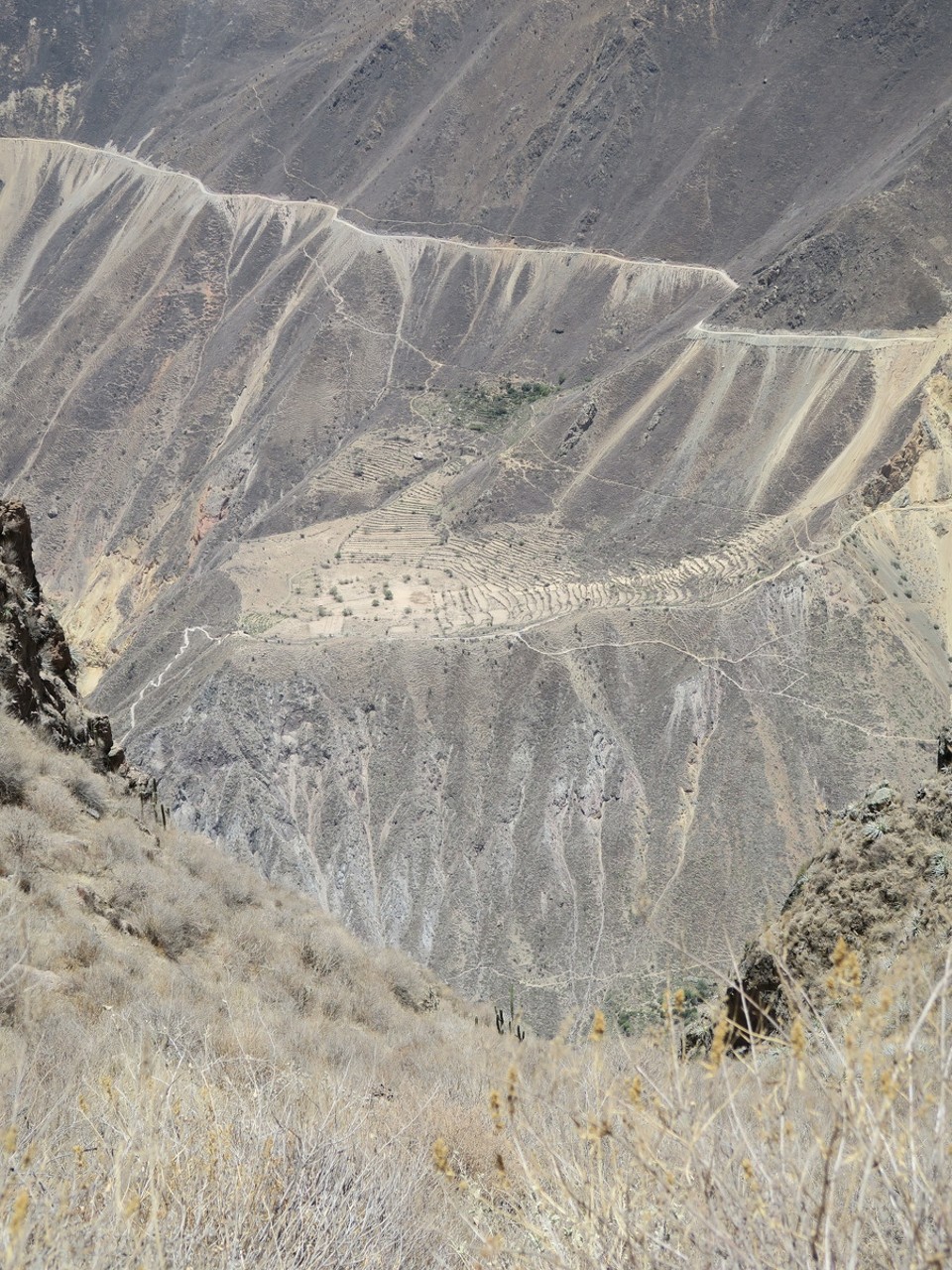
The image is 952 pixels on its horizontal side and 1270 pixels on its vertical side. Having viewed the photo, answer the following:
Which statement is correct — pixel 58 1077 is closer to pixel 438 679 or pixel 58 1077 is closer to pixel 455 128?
pixel 438 679

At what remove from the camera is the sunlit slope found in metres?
35.8

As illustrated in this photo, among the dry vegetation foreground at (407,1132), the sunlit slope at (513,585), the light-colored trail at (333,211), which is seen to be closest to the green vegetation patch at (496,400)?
the sunlit slope at (513,585)

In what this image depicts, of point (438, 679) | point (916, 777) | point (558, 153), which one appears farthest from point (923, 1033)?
point (558, 153)

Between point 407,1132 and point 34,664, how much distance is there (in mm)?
10605

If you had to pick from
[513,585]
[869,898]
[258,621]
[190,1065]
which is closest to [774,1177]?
[190,1065]

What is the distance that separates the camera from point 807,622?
41094 mm

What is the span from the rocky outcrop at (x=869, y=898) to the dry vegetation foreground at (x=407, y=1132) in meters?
3.10

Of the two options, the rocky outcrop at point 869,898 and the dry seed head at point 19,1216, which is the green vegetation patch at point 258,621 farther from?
the dry seed head at point 19,1216

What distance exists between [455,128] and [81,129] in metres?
41.4

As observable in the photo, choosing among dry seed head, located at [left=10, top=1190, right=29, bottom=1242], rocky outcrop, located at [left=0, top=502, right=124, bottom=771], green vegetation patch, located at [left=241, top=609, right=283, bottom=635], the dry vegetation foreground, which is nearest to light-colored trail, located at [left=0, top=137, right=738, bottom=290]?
green vegetation patch, located at [left=241, top=609, right=283, bottom=635]

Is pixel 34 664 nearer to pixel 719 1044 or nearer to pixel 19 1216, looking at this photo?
pixel 19 1216

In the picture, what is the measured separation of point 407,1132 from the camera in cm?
810

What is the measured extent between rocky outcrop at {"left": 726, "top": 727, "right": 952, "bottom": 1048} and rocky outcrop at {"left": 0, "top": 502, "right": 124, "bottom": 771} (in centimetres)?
916

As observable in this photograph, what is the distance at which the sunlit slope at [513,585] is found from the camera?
118 feet
